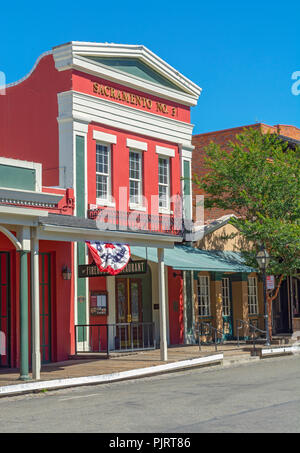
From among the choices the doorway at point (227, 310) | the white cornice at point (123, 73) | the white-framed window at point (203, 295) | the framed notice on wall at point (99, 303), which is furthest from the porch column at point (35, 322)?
the doorway at point (227, 310)

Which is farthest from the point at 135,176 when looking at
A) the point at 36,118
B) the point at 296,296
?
the point at 296,296

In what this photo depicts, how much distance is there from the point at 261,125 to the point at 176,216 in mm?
10019

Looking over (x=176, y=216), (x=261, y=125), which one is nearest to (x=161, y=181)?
(x=176, y=216)

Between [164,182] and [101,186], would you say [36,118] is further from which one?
[164,182]

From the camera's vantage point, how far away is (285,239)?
73.9 ft

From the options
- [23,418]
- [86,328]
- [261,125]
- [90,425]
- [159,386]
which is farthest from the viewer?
[261,125]

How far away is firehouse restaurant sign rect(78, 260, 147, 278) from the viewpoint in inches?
671

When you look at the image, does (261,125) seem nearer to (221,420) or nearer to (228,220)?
(228,220)

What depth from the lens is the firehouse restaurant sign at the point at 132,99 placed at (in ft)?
68.3

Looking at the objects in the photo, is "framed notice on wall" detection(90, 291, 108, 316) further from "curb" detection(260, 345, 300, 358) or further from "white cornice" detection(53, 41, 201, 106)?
"white cornice" detection(53, 41, 201, 106)

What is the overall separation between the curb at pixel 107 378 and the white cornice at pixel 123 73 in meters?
9.13

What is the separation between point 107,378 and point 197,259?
25.7 feet

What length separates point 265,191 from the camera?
23.1 meters

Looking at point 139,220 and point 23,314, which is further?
point 139,220
